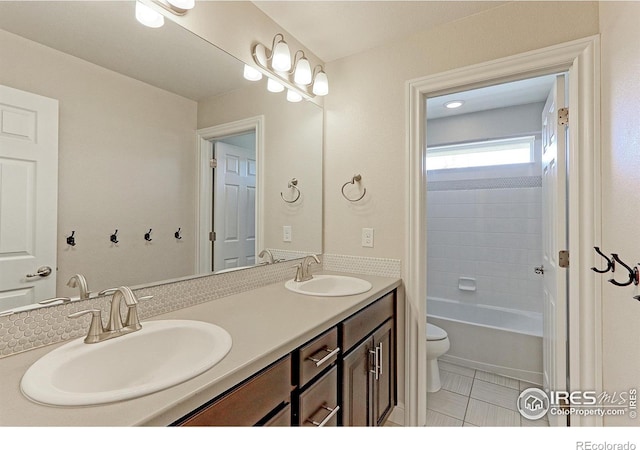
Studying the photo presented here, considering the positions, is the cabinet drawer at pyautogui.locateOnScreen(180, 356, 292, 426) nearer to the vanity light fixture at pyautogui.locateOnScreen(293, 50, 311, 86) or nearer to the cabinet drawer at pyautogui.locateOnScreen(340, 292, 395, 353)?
the cabinet drawer at pyautogui.locateOnScreen(340, 292, 395, 353)

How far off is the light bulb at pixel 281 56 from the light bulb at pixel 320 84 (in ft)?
0.97

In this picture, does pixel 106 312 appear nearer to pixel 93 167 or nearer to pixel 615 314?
pixel 93 167

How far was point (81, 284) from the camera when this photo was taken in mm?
995

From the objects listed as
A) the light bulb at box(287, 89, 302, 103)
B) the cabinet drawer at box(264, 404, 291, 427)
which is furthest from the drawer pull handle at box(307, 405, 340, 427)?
the light bulb at box(287, 89, 302, 103)

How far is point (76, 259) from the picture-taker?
1000 mm

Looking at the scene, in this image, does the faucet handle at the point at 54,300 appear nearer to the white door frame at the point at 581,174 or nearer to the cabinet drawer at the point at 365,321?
the cabinet drawer at the point at 365,321

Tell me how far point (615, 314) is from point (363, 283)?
3.42ft

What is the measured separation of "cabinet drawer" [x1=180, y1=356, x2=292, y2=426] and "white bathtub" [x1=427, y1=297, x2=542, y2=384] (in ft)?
6.79

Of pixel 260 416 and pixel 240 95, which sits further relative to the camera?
pixel 240 95

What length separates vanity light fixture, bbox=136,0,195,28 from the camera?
115cm

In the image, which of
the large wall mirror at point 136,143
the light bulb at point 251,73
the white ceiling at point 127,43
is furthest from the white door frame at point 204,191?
the light bulb at point 251,73

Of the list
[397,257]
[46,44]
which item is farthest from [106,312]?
[397,257]

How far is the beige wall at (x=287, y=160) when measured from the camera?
1.66m
